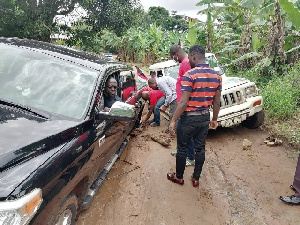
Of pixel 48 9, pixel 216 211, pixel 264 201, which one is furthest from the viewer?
pixel 48 9

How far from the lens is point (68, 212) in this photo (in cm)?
240

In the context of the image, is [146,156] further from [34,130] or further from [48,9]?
[48,9]

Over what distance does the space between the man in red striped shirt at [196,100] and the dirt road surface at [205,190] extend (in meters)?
0.55

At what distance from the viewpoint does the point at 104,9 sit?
11.2m

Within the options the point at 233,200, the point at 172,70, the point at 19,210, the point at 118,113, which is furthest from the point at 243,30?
the point at 19,210

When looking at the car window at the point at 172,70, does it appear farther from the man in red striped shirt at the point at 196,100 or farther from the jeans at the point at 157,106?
the man in red striped shirt at the point at 196,100

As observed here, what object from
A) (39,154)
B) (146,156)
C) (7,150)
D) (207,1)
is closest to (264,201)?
(146,156)

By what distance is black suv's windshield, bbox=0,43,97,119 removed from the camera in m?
2.71

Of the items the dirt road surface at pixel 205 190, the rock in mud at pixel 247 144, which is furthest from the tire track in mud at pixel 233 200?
the rock in mud at pixel 247 144

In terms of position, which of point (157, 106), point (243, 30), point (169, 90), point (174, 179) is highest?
point (243, 30)

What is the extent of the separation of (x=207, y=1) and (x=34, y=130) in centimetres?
816

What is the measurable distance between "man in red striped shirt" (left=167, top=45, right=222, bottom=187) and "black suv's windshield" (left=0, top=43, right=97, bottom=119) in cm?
116

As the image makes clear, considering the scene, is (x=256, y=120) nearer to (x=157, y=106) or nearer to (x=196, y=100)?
(x=157, y=106)

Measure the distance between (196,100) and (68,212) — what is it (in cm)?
202
